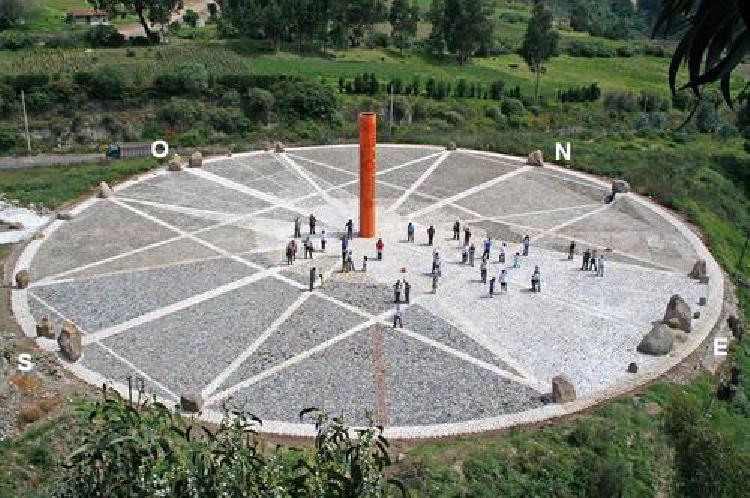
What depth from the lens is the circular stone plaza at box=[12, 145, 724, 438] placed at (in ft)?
103

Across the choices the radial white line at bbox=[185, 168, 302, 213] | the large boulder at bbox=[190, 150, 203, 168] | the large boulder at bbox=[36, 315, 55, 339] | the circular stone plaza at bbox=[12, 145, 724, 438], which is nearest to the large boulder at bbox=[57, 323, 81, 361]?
the circular stone plaza at bbox=[12, 145, 724, 438]

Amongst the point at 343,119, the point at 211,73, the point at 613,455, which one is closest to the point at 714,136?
the point at 343,119

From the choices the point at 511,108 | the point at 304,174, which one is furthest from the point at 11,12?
the point at 304,174

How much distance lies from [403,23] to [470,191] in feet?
173

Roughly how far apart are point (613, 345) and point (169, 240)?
22.7m

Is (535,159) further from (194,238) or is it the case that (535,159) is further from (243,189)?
(194,238)

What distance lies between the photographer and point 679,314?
36.0m

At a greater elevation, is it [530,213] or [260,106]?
[260,106]

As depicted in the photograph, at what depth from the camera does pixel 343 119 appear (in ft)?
249

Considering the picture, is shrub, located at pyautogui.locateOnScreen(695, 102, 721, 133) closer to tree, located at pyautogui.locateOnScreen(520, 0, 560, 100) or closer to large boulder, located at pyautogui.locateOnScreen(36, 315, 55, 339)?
tree, located at pyautogui.locateOnScreen(520, 0, 560, 100)

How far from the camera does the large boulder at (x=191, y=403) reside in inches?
1158

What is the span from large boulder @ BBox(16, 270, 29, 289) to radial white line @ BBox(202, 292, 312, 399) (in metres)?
11.5

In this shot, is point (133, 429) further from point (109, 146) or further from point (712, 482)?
point (109, 146)

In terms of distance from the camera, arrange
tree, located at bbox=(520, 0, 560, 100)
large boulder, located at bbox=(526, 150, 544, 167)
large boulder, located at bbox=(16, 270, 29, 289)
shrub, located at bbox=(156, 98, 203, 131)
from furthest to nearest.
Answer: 1. tree, located at bbox=(520, 0, 560, 100)
2. shrub, located at bbox=(156, 98, 203, 131)
3. large boulder, located at bbox=(526, 150, 544, 167)
4. large boulder, located at bbox=(16, 270, 29, 289)
